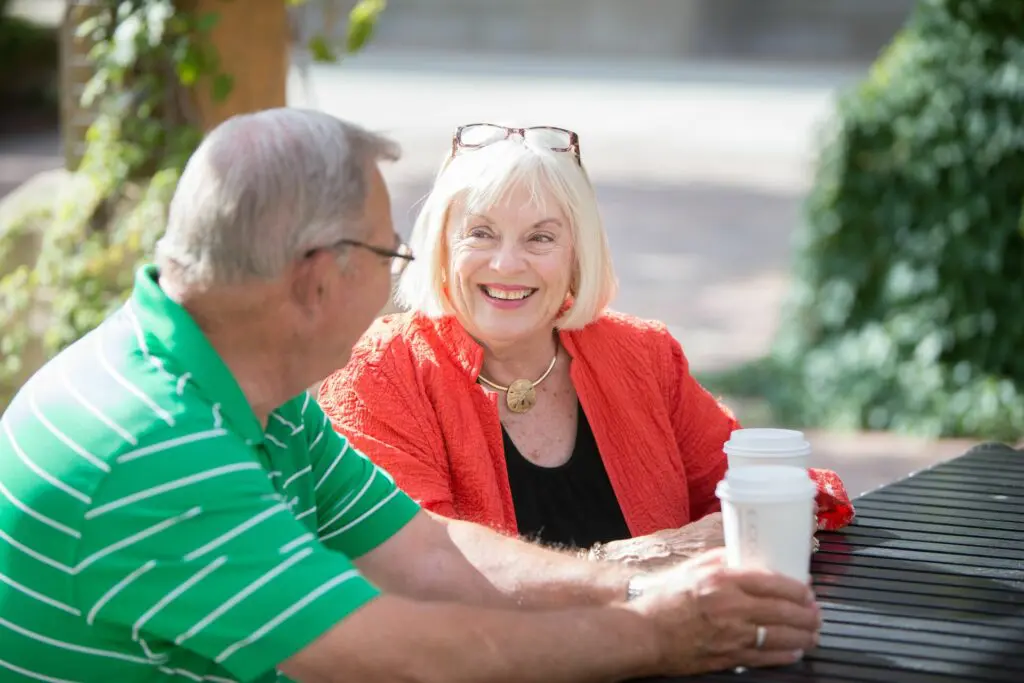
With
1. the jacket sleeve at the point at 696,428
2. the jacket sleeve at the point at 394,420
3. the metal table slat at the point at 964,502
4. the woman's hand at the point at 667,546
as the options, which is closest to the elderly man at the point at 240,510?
the woman's hand at the point at 667,546

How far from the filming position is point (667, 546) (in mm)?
2676

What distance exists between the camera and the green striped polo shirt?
1.83 meters

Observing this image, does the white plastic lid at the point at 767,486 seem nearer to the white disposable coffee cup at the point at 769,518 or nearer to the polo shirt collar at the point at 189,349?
the white disposable coffee cup at the point at 769,518

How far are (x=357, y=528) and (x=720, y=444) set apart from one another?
3.50 feet

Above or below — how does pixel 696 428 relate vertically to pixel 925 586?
above

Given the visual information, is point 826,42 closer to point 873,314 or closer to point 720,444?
point 873,314

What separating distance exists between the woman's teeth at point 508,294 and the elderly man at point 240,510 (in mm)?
936

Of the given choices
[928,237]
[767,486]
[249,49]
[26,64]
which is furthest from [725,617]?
[26,64]

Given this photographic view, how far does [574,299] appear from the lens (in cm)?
318

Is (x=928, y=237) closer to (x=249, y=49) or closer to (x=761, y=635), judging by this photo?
(x=249, y=49)

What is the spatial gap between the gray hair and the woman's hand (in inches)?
38.9

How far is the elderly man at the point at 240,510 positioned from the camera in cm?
184

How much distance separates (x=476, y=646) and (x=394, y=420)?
97 cm

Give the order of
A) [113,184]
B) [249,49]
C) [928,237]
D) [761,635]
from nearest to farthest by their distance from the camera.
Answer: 1. [761,635]
2. [249,49]
3. [113,184]
4. [928,237]
